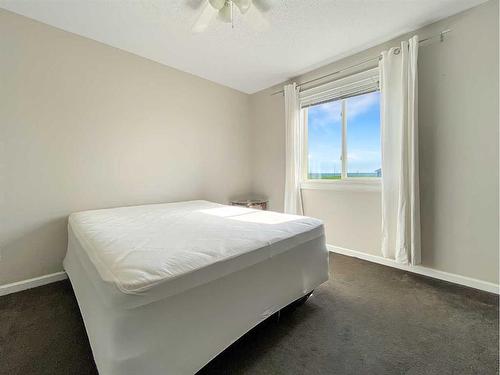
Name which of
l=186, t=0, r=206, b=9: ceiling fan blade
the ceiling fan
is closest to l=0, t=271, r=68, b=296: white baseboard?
the ceiling fan

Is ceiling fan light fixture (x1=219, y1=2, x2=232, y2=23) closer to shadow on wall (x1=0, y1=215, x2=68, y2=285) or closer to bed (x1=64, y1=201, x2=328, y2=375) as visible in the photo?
bed (x1=64, y1=201, x2=328, y2=375)

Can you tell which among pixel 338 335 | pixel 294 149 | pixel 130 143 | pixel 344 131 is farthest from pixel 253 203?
pixel 338 335

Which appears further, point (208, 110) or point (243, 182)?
point (243, 182)

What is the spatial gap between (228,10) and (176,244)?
1.77 m

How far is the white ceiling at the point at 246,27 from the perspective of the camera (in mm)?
1823

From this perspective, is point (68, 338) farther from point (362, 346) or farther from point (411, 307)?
point (411, 307)

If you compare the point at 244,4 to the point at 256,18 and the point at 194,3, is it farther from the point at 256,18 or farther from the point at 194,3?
the point at 194,3

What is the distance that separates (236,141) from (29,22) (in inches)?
98.9

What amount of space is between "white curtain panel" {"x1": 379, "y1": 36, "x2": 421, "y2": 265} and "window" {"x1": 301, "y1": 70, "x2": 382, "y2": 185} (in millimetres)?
216

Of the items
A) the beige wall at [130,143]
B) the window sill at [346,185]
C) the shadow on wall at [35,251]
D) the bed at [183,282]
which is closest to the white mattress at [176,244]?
the bed at [183,282]

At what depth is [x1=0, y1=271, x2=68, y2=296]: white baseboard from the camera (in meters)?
1.87

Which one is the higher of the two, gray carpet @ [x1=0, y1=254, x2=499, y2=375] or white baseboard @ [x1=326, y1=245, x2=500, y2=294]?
white baseboard @ [x1=326, y1=245, x2=500, y2=294]

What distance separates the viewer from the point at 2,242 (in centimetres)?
187

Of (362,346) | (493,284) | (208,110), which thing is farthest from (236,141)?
(493,284)
